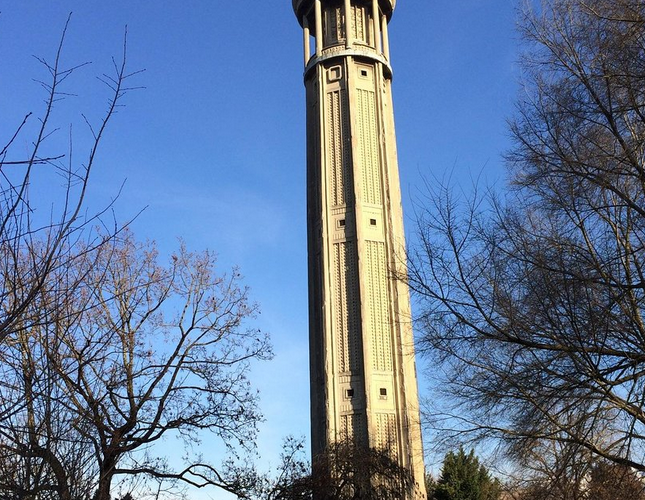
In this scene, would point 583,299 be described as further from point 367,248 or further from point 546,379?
point 367,248

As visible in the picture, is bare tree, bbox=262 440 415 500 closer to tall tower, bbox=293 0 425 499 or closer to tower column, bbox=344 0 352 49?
tall tower, bbox=293 0 425 499

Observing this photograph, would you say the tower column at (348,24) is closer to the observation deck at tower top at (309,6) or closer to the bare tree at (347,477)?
the observation deck at tower top at (309,6)

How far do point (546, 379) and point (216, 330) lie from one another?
1207cm

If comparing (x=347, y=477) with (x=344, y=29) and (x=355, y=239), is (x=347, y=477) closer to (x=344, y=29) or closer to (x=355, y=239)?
(x=355, y=239)

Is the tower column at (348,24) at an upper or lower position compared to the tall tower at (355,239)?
upper

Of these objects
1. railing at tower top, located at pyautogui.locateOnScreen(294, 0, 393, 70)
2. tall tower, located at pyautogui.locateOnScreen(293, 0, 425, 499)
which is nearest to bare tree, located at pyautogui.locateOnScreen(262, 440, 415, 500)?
tall tower, located at pyautogui.locateOnScreen(293, 0, 425, 499)

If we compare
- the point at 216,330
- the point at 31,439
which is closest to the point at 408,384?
the point at 216,330

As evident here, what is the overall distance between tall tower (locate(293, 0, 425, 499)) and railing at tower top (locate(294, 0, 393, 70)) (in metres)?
0.05

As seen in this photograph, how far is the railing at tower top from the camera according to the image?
29203mm

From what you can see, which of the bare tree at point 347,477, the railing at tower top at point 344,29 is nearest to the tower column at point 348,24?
the railing at tower top at point 344,29

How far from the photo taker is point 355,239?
25.9 metres

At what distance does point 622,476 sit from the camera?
345 inches

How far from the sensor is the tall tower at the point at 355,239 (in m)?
23.6

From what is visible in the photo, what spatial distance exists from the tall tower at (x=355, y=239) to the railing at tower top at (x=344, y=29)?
0.16 ft
